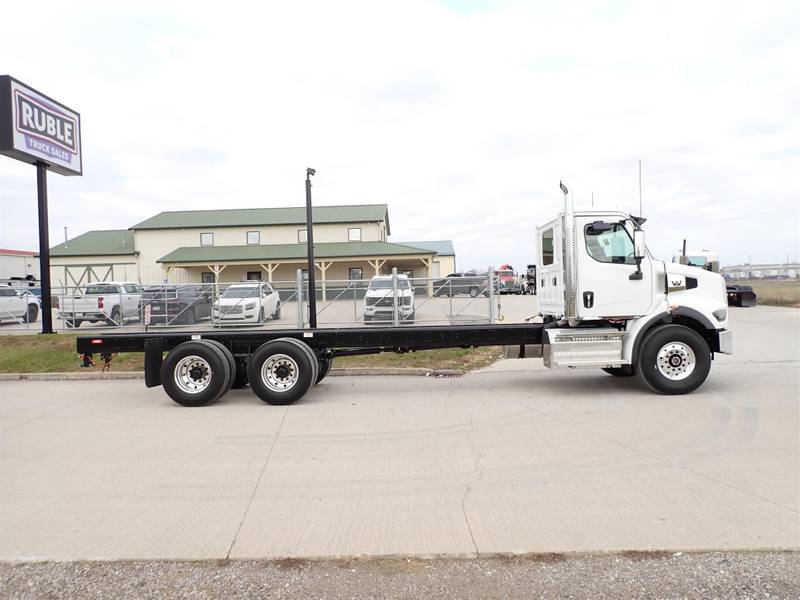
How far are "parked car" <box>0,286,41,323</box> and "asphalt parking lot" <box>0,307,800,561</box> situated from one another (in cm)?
1443

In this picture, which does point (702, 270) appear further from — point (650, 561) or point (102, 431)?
point (102, 431)

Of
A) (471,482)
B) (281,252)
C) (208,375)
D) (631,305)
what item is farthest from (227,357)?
(281,252)

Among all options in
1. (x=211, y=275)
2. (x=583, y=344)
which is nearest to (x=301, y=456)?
(x=583, y=344)

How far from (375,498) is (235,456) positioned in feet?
6.64

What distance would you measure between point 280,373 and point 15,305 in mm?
17956

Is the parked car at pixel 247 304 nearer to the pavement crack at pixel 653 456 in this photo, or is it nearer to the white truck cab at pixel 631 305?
the white truck cab at pixel 631 305

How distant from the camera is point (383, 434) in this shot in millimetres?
6785

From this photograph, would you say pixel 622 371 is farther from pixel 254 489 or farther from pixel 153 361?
pixel 153 361

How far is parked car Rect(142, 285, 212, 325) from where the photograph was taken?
17438 mm

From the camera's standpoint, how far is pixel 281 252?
40688 millimetres

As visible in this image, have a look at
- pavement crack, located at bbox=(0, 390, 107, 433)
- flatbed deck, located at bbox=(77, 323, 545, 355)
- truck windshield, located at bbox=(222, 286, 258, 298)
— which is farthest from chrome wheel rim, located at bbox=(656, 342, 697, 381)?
truck windshield, located at bbox=(222, 286, 258, 298)

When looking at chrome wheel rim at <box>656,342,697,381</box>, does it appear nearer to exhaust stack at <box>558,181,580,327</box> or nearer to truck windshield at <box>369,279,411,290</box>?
exhaust stack at <box>558,181,580,327</box>

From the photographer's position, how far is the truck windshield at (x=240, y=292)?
17547 millimetres

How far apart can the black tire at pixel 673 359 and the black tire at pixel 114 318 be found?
16.1 m
